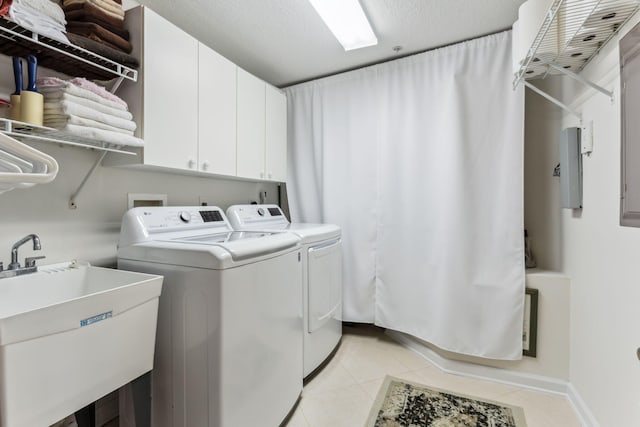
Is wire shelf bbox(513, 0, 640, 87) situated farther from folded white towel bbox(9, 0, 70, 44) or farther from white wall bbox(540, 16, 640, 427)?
folded white towel bbox(9, 0, 70, 44)

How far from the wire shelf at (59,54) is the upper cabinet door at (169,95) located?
12cm

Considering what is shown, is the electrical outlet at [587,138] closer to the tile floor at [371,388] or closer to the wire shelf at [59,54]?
the tile floor at [371,388]

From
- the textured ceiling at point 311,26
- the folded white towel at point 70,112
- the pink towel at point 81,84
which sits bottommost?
the folded white towel at point 70,112

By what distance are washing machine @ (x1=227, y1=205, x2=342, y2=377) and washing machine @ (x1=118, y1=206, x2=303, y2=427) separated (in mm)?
342

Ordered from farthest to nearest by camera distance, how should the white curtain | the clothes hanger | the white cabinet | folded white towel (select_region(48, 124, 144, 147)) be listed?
the white cabinet < the white curtain < folded white towel (select_region(48, 124, 144, 147)) < the clothes hanger

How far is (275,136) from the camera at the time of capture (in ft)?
8.34

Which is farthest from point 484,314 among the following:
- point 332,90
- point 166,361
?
point 332,90

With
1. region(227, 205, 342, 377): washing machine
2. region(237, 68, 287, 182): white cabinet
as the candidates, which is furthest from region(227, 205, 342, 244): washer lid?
region(237, 68, 287, 182): white cabinet

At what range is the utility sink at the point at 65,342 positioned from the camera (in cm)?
83

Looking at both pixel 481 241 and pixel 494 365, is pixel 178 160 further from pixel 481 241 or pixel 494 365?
pixel 494 365

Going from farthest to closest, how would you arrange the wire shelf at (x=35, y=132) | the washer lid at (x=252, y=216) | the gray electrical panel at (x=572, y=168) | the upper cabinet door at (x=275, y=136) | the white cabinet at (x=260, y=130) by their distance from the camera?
the upper cabinet door at (x=275, y=136) → the washer lid at (x=252, y=216) → the white cabinet at (x=260, y=130) → the gray electrical panel at (x=572, y=168) → the wire shelf at (x=35, y=132)

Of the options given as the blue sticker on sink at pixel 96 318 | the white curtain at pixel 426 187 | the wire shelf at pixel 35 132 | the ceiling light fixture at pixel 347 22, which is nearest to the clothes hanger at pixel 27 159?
the wire shelf at pixel 35 132

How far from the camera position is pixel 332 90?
270cm

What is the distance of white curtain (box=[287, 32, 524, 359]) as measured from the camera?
202 centimetres
